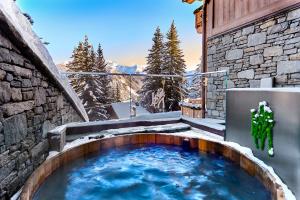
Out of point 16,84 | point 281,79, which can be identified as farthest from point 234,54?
point 16,84

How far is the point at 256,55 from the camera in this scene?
438 cm

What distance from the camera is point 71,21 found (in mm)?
17469

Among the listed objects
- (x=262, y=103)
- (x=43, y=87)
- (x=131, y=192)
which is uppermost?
(x=43, y=87)

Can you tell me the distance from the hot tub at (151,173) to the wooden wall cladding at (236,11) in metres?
3.04

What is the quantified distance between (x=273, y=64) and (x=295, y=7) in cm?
101

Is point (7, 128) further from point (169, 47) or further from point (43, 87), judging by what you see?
point (169, 47)

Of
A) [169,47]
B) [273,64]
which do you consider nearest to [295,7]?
[273,64]

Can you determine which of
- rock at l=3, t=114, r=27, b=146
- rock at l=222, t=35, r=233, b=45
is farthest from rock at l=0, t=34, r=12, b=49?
rock at l=222, t=35, r=233, b=45

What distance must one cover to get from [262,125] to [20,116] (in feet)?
8.09

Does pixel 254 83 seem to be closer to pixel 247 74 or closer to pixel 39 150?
pixel 247 74

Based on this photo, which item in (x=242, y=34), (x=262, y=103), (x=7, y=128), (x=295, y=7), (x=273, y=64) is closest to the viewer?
(x=7, y=128)

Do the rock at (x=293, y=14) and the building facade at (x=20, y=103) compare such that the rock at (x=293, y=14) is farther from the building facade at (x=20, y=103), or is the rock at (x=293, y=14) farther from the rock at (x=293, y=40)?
the building facade at (x=20, y=103)

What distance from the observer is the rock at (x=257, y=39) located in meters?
4.21

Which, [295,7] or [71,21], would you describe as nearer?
[295,7]
